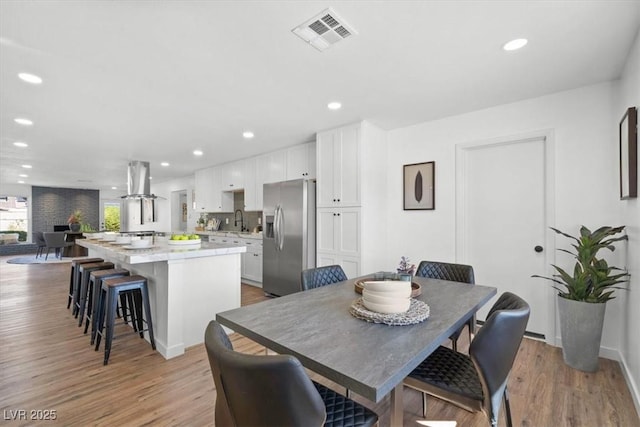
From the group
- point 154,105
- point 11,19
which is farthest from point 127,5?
point 154,105

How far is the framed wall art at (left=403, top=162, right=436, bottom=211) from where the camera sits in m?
3.60

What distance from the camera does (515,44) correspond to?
2025 millimetres

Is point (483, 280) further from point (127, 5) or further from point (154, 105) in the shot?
point (154, 105)

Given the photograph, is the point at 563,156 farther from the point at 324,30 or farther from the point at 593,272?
the point at 324,30

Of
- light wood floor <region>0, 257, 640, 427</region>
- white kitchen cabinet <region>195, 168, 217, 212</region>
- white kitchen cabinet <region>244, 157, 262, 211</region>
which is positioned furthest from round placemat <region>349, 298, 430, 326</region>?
white kitchen cabinet <region>195, 168, 217, 212</region>

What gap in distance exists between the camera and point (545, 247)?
289 cm

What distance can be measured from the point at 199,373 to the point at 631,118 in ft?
12.0

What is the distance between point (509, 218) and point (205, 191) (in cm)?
615

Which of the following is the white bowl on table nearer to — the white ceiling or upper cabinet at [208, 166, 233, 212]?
the white ceiling

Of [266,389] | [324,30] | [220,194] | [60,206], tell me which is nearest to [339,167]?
[324,30]

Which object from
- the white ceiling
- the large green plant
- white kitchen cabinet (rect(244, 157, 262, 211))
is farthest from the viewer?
white kitchen cabinet (rect(244, 157, 262, 211))

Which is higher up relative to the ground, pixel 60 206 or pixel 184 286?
pixel 60 206

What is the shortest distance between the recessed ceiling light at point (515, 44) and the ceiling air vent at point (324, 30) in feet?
3.55

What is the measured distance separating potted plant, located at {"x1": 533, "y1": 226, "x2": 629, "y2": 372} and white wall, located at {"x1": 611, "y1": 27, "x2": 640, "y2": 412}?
0.11 metres
